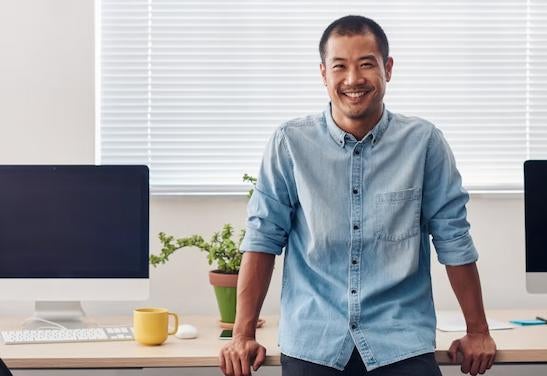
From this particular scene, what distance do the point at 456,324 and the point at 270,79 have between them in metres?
1.04

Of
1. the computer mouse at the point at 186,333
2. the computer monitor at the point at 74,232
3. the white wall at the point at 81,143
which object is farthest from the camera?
the white wall at the point at 81,143

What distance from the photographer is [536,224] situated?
2.31 m

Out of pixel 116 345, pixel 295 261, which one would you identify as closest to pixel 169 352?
pixel 116 345

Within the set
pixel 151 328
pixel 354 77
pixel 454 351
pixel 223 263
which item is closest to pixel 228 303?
pixel 223 263

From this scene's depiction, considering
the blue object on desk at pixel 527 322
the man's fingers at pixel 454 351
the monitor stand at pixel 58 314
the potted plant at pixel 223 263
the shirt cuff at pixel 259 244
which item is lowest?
the man's fingers at pixel 454 351

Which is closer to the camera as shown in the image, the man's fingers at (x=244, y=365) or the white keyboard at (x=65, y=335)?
the man's fingers at (x=244, y=365)

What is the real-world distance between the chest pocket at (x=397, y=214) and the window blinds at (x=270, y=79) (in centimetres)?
86

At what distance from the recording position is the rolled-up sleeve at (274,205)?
1.98 meters

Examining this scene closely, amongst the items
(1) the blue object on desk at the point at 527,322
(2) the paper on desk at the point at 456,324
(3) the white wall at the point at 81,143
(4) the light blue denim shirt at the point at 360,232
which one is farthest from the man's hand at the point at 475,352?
(3) the white wall at the point at 81,143

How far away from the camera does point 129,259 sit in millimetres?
2287

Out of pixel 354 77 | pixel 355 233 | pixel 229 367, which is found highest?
pixel 354 77

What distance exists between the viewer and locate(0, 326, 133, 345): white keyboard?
6.86 ft

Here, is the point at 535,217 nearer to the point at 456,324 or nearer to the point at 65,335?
the point at 456,324

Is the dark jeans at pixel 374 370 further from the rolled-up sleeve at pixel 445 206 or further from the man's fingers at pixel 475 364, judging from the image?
the rolled-up sleeve at pixel 445 206
